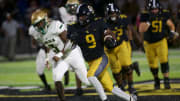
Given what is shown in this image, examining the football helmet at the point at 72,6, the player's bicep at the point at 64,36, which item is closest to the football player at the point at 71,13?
the football helmet at the point at 72,6

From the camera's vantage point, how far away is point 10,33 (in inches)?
715

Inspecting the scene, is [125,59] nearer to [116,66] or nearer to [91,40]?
[116,66]

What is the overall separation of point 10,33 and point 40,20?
37.5 feet

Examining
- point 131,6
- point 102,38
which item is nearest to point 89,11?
point 102,38

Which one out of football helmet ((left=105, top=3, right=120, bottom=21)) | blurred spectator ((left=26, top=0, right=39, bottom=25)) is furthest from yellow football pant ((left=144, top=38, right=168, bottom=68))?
blurred spectator ((left=26, top=0, right=39, bottom=25))

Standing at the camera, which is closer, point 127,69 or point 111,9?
point 111,9

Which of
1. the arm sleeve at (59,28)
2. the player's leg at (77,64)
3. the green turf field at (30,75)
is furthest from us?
the green turf field at (30,75)

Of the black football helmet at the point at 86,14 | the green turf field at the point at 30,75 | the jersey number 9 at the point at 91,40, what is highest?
the black football helmet at the point at 86,14

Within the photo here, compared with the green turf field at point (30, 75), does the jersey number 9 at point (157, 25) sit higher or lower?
higher

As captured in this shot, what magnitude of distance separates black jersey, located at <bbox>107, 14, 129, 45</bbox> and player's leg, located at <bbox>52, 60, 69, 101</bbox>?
125cm

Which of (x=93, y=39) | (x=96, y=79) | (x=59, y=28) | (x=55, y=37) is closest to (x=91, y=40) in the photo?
(x=93, y=39)

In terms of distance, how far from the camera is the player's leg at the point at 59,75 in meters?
Result: 6.88

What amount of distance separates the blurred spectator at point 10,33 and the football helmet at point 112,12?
423 inches

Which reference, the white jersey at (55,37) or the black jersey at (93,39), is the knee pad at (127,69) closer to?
the white jersey at (55,37)
